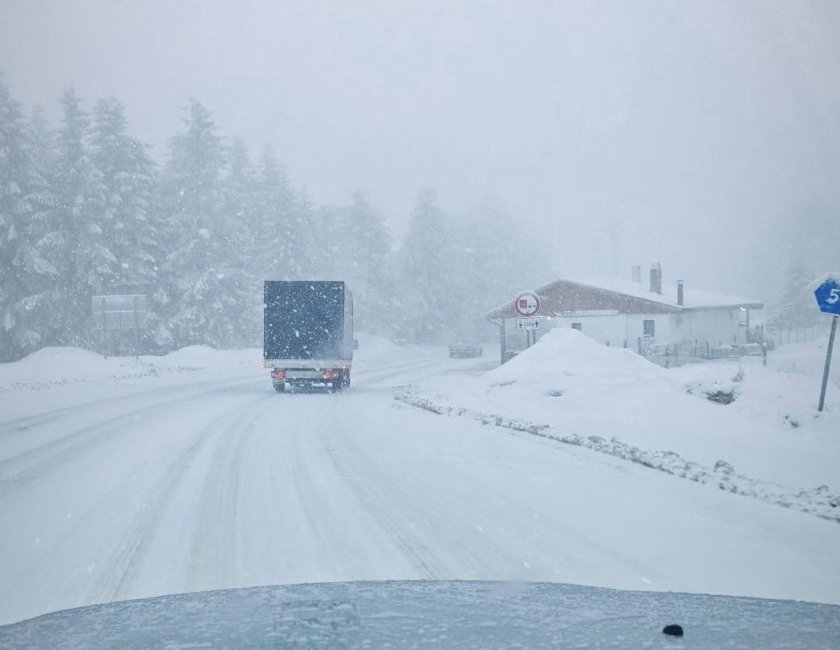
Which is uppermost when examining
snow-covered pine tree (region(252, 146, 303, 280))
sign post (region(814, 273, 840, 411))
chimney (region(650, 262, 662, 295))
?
snow-covered pine tree (region(252, 146, 303, 280))

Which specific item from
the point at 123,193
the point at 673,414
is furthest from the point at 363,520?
the point at 123,193

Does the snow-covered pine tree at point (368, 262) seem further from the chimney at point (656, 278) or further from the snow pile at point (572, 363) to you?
the snow pile at point (572, 363)

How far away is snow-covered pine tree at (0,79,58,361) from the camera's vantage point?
43406 millimetres

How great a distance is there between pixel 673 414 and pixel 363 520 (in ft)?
33.3

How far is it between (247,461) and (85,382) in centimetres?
2224

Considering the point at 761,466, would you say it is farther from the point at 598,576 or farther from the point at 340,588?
the point at 340,588

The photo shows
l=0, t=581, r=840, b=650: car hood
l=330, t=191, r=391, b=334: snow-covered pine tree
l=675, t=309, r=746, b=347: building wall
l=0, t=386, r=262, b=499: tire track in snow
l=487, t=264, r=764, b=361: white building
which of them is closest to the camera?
l=0, t=581, r=840, b=650: car hood

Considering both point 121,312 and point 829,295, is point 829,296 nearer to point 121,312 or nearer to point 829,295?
point 829,295

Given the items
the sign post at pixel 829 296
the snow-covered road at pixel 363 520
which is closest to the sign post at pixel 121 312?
the snow-covered road at pixel 363 520

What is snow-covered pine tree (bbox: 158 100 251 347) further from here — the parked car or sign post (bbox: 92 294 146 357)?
the parked car

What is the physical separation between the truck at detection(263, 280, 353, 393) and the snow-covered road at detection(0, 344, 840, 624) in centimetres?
1140

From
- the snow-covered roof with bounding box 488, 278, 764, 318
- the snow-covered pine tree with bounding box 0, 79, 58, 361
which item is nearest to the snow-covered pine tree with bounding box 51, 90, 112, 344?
the snow-covered pine tree with bounding box 0, 79, 58, 361

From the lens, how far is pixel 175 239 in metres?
55.3

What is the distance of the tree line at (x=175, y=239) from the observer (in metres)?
44.9
